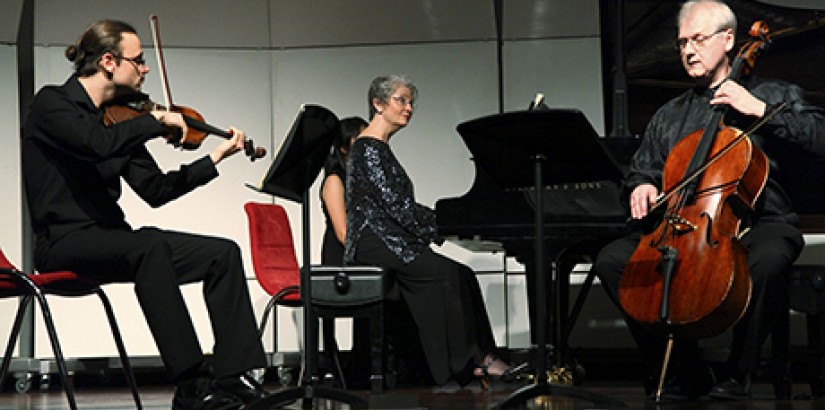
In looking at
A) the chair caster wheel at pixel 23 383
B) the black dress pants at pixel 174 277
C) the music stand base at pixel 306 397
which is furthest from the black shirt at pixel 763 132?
the chair caster wheel at pixel 23 383

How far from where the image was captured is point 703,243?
308 centimetres

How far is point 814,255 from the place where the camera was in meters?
4.99

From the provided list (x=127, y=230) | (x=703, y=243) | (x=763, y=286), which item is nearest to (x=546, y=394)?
(x=703, y=243)

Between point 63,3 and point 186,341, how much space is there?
113 inches

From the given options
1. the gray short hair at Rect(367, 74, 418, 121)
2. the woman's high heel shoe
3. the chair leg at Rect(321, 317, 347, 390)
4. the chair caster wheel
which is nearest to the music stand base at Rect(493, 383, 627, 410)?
the woman's high heel shoe

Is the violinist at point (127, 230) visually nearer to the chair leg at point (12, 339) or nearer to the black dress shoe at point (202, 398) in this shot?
the black dress shoe at point (202, 398)

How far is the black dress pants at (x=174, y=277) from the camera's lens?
3.10 metres

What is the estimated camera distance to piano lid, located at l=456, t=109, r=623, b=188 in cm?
299

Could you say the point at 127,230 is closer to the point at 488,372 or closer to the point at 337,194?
the point at 337,194

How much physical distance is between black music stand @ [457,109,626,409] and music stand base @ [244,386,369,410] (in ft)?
1.17

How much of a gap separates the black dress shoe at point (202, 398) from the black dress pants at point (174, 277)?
43 millimetres

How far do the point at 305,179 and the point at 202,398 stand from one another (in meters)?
0.63

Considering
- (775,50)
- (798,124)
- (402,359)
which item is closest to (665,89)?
(775,50)

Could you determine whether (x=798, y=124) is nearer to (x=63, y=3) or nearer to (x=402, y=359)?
(x=402, y=359)
